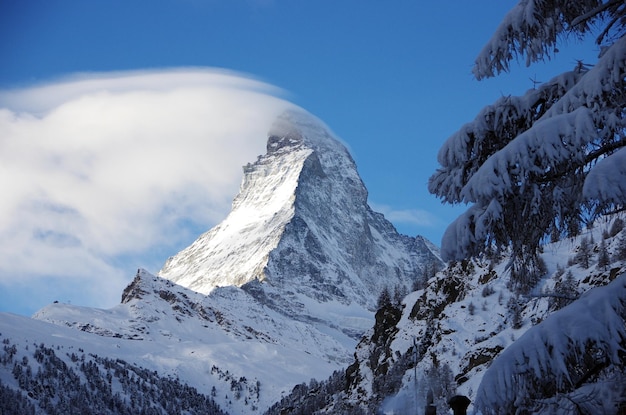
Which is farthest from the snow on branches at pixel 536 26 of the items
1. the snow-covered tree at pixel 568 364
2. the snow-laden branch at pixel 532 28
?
the snow-covered tree at pixel 568 364

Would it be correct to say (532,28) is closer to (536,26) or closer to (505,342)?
(536,26)

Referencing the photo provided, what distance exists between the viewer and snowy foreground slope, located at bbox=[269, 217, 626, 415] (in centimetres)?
510

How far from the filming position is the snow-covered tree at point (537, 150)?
5.42 meters

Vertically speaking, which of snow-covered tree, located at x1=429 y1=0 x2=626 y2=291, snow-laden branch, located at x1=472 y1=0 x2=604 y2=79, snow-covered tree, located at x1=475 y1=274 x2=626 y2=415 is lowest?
snow-covered tree, located at x1=475 y1=274 x2=626 y2=415

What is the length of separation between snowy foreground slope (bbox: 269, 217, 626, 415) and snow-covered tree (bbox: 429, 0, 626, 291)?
463 millimetres

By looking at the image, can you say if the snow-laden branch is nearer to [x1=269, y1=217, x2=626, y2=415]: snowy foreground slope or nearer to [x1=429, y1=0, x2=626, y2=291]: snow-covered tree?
[x1=429, y1=0, x2=626, y2=291]: snow-covered tree

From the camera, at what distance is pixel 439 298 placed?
71.1 m

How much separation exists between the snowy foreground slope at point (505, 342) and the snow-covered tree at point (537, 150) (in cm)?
46

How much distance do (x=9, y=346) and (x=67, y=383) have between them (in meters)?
18.5

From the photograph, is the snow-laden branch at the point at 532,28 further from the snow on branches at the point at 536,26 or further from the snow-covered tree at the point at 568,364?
the snow-covered tree at the point at 568,364

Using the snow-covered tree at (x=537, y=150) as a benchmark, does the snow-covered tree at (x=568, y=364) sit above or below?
below

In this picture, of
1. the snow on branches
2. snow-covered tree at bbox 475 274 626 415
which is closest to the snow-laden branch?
the snow on branches

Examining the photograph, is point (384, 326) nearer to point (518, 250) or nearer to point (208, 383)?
point (518, 250)

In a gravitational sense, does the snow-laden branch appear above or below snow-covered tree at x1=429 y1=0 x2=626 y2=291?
above
